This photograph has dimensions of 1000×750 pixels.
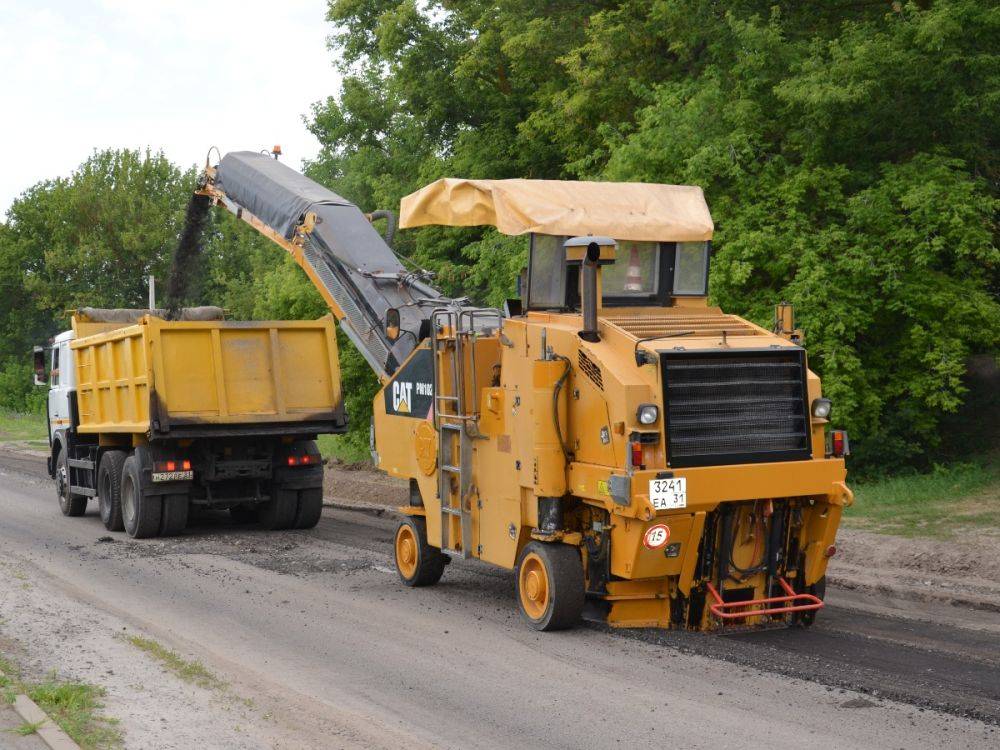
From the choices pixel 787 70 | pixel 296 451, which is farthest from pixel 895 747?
pixel 787 70

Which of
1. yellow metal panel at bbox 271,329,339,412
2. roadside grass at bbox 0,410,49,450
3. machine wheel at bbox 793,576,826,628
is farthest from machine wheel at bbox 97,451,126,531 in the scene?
roadside grass at bbox 0,410,49,450

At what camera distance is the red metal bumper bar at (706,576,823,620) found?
879 centimetres

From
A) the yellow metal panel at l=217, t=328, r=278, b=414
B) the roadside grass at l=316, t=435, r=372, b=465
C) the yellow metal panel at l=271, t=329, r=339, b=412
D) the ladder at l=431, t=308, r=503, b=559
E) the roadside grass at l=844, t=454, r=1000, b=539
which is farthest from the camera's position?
the roadside grass at l=316, t=435, r=372, b=465

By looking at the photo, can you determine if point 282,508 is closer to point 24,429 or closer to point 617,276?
point 617,276

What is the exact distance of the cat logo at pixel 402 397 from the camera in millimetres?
11164

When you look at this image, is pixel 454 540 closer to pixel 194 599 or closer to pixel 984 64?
pixel 194 599

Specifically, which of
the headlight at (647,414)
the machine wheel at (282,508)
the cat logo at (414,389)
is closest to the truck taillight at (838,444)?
the headlight at (647,414)

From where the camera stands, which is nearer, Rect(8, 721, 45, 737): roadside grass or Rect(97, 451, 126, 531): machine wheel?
Rect(8, 721, 45, 737): roadside grass

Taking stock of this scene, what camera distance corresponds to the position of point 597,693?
7.52 metres

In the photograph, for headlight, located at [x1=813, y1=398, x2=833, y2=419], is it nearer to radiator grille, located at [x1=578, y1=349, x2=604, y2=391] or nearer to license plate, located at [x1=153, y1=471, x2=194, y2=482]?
radiator grille, located at [x1=578, y1=349, x2=604, y2=391]

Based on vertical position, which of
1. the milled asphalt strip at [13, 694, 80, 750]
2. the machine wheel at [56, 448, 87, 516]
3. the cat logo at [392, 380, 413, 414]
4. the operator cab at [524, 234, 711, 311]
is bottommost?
the milled asphalt strip at [13, 694, 80, 750]

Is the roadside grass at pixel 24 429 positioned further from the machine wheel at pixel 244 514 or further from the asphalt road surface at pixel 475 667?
the asphalt road surface at pixel 475 667

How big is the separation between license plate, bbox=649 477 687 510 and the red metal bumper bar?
85 centimetres

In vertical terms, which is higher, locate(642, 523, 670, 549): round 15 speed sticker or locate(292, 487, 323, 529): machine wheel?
locate(642, 523, 670, 549): round 15 speed sticker
